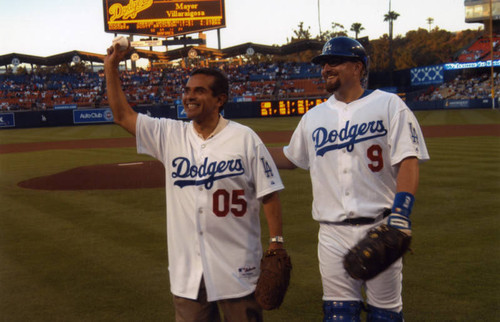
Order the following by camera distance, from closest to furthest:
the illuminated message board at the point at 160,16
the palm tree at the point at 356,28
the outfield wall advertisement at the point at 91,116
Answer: the outfield wall advertisement at the point at 91,116 < the illuminated message board at the point at 160,16 < the palm tree at the point at 356,28

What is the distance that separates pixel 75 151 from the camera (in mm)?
21438

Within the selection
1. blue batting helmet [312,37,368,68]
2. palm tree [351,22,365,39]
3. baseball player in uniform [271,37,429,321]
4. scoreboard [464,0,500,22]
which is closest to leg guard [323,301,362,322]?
baseball player in uniform [271,37,429,321]

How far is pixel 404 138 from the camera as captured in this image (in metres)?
3.08

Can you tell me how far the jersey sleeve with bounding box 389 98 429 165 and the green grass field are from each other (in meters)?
2.14

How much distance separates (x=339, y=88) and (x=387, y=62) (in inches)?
3036

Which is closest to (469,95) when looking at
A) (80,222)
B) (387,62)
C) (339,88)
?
(387,62)

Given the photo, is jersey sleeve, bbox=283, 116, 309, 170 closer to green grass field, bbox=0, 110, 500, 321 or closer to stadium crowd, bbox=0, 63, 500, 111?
green grass field, bbox=0, 110, 500, 321

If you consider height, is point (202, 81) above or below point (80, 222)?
above

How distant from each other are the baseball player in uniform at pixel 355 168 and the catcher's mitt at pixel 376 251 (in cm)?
21

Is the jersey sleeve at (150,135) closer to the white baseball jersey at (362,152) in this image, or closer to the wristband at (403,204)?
the white baseball jersey at (362,152)

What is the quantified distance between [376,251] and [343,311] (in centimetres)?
50

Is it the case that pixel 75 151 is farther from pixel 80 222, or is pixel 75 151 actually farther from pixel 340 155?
pixel 340 155

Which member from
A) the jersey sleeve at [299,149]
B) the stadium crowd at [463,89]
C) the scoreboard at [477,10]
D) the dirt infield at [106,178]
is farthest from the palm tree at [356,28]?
Result: the jersey sleeve at [299,149]

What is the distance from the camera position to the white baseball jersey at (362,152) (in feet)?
10.3
